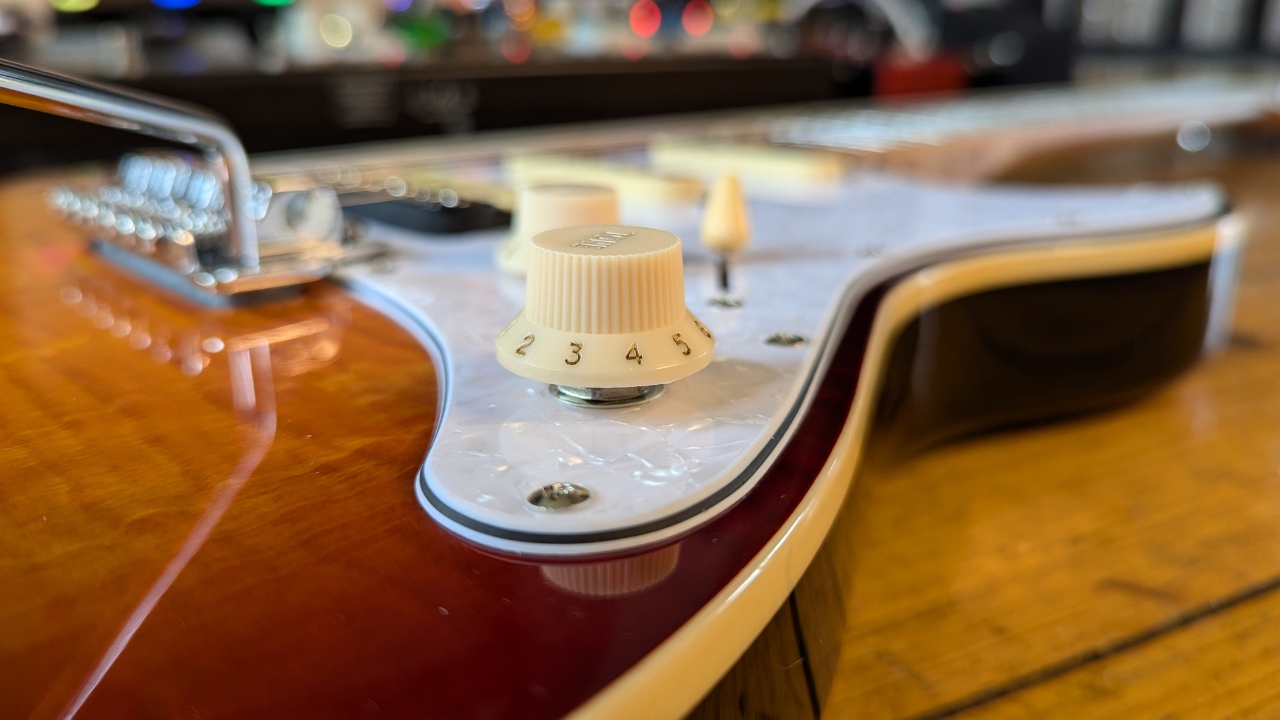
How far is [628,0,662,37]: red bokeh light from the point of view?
13.2ft

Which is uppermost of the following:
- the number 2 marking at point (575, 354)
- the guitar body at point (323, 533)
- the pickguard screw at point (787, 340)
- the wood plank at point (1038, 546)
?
the number 2 marking at point (575, 354)

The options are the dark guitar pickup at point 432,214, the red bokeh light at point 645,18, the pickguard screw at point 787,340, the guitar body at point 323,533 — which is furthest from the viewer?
the red bokeh light at point 645,18

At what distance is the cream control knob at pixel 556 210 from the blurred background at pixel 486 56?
1137mm

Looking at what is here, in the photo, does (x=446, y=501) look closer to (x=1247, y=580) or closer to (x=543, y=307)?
(x=543, y=307)

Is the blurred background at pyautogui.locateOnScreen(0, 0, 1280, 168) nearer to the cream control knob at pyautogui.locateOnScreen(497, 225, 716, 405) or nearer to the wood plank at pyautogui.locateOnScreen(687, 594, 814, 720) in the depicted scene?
the cream control knob at pyautogui.locateOnScreen(497, 225, 716, 405)

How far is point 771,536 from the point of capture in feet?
1.27

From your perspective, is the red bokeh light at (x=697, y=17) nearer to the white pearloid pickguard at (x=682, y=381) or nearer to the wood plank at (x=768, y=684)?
the white pearloid pickguard at (x=682, y=381)

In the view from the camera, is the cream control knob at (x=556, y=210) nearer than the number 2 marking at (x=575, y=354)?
No

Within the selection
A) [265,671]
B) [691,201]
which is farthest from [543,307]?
[691,201]

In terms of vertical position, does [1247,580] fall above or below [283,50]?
below

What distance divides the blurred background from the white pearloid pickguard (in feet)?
3.73

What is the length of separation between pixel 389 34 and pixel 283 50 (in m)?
0.35

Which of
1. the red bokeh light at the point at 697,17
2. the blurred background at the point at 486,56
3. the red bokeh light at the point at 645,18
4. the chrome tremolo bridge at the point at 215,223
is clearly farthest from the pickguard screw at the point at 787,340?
the red bokeh light at the point at 697,17

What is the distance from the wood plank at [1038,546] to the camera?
0.51 metres
